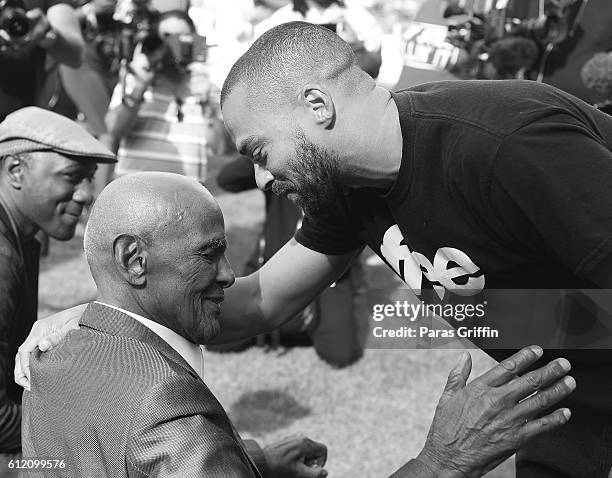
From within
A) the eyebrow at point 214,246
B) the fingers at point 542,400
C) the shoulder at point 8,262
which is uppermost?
the eyebrow at point 214,246

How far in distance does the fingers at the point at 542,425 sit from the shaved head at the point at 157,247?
2.60 ft

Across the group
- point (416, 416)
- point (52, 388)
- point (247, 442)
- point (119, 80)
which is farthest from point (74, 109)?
point (52, 388)

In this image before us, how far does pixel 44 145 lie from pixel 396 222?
1.76m

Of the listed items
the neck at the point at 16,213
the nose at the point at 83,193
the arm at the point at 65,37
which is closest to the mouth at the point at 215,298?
the neck at the point at 16,213

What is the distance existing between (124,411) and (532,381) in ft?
2.90

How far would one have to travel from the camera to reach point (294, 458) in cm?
266

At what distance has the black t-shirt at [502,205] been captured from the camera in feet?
6.29

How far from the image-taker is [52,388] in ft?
6.68

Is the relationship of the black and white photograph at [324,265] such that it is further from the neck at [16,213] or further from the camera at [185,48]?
the camera at [185,48]

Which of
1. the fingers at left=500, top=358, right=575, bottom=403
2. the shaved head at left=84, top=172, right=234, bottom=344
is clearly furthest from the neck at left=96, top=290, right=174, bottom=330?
the fingers at left=500, top=358, right=575, bottom=403

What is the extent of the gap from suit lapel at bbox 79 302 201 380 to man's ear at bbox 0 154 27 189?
5.40 ft

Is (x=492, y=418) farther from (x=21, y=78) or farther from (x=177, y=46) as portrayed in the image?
(x=177, y=46)

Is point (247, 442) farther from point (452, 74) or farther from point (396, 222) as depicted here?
point (452, 74)

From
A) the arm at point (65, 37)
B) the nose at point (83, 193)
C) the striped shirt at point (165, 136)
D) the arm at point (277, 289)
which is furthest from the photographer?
the striped shirt at point (165, 136)
